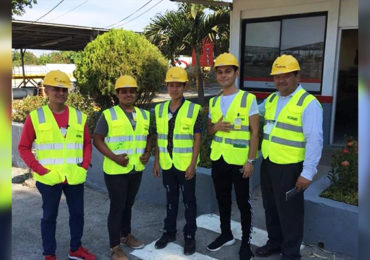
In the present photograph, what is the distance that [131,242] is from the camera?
3.72m

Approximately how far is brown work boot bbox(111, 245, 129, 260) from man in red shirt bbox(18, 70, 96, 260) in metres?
0.54

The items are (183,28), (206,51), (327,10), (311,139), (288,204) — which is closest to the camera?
(311,139)

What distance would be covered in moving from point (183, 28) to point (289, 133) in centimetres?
806

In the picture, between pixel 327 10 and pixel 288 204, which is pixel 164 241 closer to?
pixel 288 204

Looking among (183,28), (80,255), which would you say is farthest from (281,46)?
(80,255)

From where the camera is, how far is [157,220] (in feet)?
15.2

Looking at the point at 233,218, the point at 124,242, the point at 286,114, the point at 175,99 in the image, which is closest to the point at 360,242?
the point at 286,114

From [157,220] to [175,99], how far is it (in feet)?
6.63

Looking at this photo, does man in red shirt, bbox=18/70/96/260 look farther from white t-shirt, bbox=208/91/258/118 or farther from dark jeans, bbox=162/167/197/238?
white t-shirt, bbox=208/91/258/118

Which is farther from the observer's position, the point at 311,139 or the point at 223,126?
the point at 223,126

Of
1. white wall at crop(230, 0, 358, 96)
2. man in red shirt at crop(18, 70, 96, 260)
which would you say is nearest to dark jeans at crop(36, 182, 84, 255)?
man in red shirt at crop(18, 70, 96, 260)

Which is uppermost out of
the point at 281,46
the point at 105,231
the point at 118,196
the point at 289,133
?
the point at 281,46

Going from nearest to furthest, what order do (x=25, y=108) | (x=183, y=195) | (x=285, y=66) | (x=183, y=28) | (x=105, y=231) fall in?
(x=285, y=66)
(x=183, y=195)
(x=105, y=231)
(x=25, y=108)
(x=183, y=28)

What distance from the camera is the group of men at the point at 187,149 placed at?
9.69 feet
